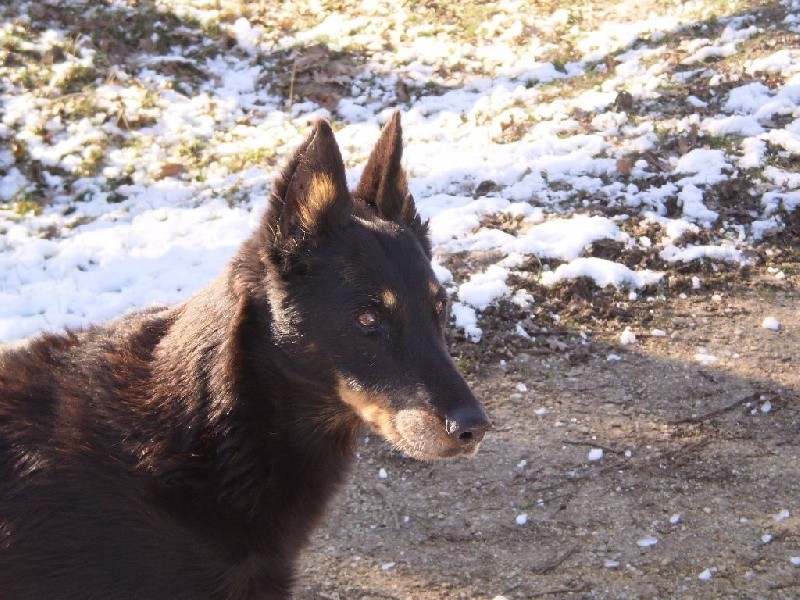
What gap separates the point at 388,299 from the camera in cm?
343

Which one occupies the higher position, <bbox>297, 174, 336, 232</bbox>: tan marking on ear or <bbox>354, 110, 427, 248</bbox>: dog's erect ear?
<bbox>297, 174, 336, 232</bbox>: tan marking on ear

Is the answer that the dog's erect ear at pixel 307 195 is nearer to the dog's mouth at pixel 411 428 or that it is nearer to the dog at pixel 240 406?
the dog at pixel 240 406

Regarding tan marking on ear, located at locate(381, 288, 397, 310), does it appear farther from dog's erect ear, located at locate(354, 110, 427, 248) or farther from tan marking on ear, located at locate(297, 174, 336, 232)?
dog's erect ear, located at locate(354, 110, 427, 248)

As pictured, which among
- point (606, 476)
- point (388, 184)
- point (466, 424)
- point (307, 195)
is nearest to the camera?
point (466, 424)

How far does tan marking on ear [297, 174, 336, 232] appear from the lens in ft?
11.3

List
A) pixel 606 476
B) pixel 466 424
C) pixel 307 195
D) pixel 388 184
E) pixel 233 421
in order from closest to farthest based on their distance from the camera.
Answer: pixel 466 424
pixel 233 421
pixel 307 195
pixel 388 184
pixel 606 476

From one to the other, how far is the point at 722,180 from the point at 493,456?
153 inches

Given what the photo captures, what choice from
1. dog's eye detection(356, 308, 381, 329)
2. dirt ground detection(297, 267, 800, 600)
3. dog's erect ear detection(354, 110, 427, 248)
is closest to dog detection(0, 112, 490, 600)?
dog's eye detection(356, 308, 381, 329)

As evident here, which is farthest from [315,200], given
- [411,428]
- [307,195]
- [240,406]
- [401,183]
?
[411,428]

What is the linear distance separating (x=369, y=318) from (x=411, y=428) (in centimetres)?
47

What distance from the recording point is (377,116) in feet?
31.5

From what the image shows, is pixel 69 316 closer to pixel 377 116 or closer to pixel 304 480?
pixel 304 480

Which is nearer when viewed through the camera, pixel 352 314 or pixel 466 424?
pixel 466 424

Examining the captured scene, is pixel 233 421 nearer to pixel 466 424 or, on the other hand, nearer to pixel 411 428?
pixel 411 428
